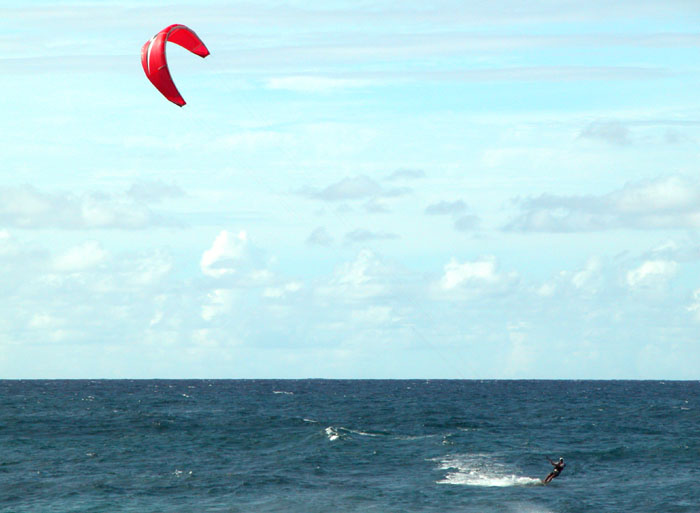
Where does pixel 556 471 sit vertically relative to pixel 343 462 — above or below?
above

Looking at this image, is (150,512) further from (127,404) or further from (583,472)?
(127,404)

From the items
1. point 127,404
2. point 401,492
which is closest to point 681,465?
point 401,492

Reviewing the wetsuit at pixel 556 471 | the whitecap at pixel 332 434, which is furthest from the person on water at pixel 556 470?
the whitecap at pixel 332 434

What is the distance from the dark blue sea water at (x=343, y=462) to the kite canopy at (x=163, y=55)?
19.6 m

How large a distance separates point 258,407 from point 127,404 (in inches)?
759

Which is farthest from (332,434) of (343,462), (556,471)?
(556,471)

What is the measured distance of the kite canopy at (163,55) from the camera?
37.2 meters

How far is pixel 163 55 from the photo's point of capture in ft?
123

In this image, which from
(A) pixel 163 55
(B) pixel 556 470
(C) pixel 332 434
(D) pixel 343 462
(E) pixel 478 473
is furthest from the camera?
(C) pixel 332 434

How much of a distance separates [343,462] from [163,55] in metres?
31.6

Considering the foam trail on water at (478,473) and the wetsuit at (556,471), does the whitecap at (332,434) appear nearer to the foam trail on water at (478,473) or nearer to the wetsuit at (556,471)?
the foam trail on water at (478,473)

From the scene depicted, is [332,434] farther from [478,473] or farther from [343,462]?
[478,473]

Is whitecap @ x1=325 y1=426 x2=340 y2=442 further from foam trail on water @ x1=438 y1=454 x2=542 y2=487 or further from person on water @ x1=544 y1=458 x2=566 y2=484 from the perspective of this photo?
person on water @ x1=544 y1=458 x2=566 y2=484

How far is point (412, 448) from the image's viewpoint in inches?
2662
